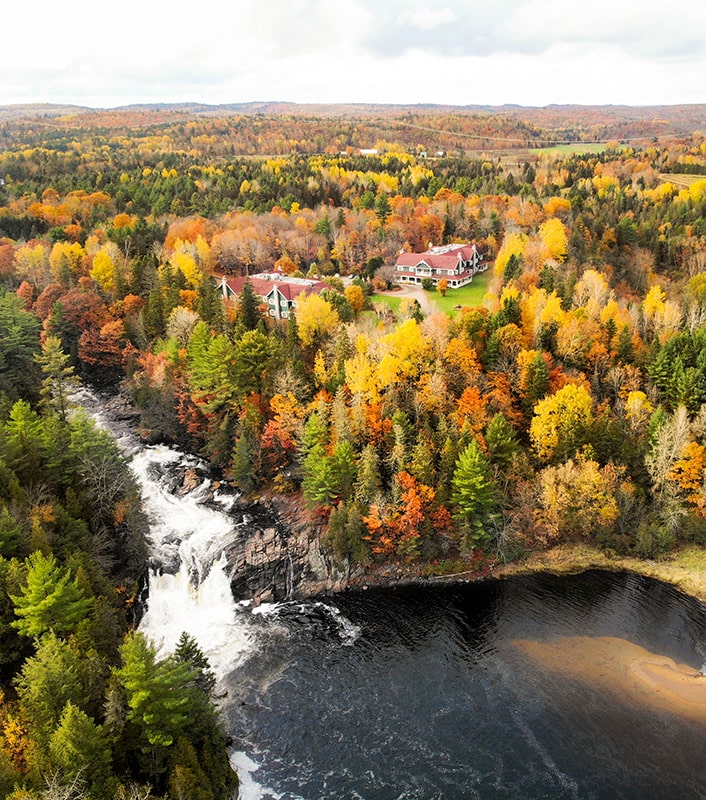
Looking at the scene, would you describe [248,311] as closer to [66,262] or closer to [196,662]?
[66,262]

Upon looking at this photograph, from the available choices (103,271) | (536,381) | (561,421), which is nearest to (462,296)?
(536,381)

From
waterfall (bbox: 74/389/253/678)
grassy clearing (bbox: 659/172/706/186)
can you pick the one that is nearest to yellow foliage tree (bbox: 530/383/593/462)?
waterfall (bbox: 74/389/253/678)

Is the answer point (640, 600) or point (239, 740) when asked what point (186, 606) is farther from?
point (640, 600)

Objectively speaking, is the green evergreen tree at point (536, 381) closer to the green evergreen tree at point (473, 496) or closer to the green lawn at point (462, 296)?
the green evergreen tree at point (473, 496)

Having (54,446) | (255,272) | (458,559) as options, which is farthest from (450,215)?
(54,446)

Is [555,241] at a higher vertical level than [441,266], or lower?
higher
